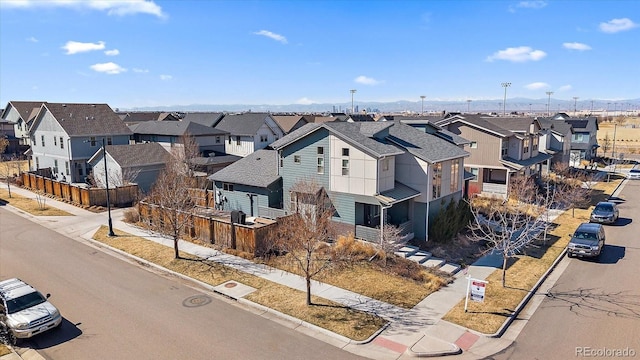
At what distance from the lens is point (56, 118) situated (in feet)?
148

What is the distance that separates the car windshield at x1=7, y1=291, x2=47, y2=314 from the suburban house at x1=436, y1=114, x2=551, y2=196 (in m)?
34.8

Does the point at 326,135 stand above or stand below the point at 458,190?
above

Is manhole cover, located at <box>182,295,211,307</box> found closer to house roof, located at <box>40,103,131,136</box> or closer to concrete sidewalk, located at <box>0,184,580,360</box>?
concrete sidewalk, located at <box>0,184,580,360</box>

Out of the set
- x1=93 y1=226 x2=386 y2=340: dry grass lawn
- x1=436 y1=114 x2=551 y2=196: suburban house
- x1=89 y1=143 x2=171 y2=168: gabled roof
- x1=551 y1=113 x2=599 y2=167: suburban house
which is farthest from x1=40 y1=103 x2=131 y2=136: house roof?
x1=551 y1=113 x2=599 y2=167: suburban house

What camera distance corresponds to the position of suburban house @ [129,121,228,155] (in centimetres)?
4781

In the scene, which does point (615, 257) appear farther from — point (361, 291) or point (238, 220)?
point (238, 220)

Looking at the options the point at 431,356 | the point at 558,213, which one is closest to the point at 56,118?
the point at 431,356

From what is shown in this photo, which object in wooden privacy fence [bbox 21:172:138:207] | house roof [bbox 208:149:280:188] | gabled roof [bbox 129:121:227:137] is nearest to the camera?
house roof [bbox 208:149:280:188]

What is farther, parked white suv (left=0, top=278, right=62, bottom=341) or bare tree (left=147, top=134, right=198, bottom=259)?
bare tree (left=147, top=134, right=198, bottom=259)

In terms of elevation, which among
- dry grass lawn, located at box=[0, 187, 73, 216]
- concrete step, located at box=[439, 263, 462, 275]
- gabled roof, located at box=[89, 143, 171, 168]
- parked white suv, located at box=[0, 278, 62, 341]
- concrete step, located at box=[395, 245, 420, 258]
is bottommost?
concrete step, located at box=[439, 263, 462, 275]

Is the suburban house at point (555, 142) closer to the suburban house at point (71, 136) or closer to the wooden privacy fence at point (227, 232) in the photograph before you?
the wooden privacy fence at point (227, 232)

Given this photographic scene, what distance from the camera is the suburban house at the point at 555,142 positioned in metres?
51.6

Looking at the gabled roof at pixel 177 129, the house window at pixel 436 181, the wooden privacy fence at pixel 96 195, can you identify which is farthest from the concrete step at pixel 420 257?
the gabled roof at pixel 177 129

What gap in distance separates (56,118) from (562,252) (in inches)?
1908
